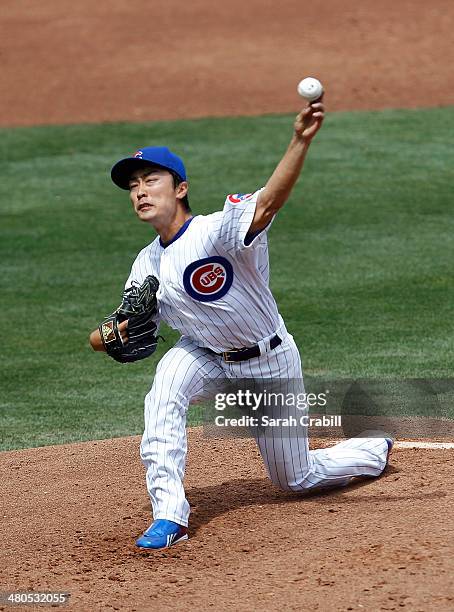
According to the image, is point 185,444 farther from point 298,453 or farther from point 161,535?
point 298,453

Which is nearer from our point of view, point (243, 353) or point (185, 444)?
point (185, 444)

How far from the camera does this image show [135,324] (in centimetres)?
486

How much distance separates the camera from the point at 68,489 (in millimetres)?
5535

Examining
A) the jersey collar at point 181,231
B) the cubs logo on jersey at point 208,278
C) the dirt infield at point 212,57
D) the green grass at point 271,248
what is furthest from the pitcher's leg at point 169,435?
the dirt infield at point 212,57

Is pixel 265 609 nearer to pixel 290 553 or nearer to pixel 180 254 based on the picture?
pixel 290 553

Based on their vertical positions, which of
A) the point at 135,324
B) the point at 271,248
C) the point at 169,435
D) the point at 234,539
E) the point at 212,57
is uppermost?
the point at 212,57

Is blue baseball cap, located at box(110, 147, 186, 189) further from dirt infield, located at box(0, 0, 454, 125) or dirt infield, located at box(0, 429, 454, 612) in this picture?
dirt infield, located at box(0, 0, 454, 125)

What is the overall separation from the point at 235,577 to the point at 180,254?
50.7 inches

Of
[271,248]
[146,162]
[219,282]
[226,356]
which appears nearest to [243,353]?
[226,356]

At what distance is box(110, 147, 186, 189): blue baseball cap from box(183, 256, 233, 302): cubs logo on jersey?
459 millimetres

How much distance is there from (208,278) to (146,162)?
1.84 feet

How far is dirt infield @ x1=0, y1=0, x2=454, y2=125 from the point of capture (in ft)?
54.9

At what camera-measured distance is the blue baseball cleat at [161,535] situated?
453cm

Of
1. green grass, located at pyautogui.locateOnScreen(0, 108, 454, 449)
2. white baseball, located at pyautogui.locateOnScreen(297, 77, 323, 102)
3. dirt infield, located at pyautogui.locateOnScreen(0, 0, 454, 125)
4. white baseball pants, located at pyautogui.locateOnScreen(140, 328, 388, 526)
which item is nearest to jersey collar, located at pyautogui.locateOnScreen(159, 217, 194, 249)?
white baseball pants, located at pyautogui.locateOnScreen(140, 328, 388, 526)
